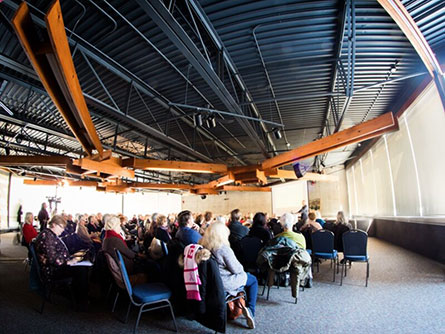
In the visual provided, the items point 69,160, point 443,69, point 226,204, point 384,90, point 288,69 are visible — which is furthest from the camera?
point 226,204

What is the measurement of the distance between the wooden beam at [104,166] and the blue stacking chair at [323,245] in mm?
6253

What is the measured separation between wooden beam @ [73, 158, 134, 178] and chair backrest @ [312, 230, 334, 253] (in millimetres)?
6253

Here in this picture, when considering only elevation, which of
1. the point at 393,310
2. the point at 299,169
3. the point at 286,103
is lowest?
the point at 393,310

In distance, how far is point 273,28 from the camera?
4074 mm

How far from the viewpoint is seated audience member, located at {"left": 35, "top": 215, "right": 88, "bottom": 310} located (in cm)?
366

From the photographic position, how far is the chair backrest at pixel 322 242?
517 centimetres

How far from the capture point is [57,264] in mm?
3715

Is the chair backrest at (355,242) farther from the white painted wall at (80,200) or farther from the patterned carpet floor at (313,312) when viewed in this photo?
the white painted wall at (80,200)

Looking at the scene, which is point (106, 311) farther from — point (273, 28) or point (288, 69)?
point (288, 69)

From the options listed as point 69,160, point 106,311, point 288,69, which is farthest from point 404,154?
point 69,160

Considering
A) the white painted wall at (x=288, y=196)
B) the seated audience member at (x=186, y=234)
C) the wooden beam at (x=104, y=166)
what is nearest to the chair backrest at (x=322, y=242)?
the seated audience member at (x=186, y=234)

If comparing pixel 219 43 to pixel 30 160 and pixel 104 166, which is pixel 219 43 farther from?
pixel 30 160

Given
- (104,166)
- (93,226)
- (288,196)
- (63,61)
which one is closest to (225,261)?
(63,61)

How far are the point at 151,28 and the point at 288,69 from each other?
8.86ft
